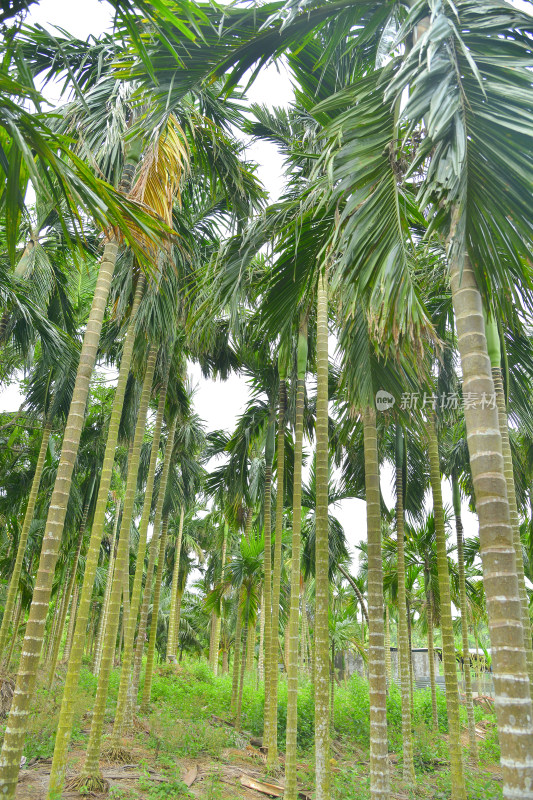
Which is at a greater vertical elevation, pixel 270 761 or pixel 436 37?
pixel 436 37

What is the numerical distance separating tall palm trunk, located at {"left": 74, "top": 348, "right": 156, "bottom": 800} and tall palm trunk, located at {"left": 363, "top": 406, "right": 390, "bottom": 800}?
3.74 meters

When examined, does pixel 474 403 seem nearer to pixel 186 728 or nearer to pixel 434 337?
pixel 434 337

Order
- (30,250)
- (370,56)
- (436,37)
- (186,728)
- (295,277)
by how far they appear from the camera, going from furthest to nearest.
Result: (186,728)
(30,250)
(295,277)
(370,56)
(436,37)

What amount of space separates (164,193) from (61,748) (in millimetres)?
5961

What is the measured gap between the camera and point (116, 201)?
3.42 metres

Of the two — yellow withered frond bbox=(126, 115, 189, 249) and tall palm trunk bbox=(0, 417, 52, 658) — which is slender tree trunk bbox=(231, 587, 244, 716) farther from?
yellow withered frond bbox=(126, 115, 189, 249)

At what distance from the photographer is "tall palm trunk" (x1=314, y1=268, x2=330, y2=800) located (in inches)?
279

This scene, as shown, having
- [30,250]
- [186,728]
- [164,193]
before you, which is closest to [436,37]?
[164,193]

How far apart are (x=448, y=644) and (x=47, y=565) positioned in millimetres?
6519

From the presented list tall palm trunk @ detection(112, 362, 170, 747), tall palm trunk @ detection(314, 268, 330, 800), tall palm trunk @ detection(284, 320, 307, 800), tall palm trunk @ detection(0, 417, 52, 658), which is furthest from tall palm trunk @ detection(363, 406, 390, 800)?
tall palm trunk @ detection(0, 417, 52, 658)

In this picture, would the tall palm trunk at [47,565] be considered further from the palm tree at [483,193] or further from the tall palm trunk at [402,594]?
the tall palm trunk at [402,594]

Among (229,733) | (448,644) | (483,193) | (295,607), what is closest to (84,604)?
(295,607)

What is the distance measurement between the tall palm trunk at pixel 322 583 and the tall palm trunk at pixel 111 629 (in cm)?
290

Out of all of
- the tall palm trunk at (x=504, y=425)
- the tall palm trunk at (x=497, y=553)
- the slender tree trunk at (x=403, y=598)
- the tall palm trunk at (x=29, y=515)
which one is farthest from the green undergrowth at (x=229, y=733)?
the tall palm trunk at (x=497, y=553)
